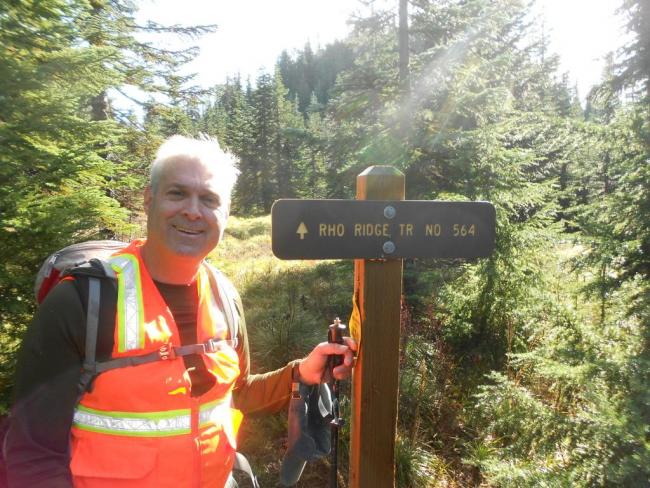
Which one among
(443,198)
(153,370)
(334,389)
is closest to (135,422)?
(153,370)

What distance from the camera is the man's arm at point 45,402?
129 cm

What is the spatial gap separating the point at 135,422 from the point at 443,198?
19.5 feet

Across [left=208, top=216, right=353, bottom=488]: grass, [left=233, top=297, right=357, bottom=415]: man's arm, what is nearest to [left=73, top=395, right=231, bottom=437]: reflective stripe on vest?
[left=233, top=297, right=357, bottom=415]: man's arm

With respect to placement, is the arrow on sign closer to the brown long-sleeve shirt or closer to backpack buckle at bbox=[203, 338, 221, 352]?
backpack buckle at bbox=[203, 338, 221, 352]

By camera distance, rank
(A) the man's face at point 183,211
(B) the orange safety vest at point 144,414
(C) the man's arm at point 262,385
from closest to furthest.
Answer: (B) the orange safety vest at point 144,414, (A) the man's face at point 183,211, (C) the man's arm at point 262,385

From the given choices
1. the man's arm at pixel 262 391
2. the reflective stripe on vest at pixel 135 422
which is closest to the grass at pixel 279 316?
the man's arm at pixel 262 391

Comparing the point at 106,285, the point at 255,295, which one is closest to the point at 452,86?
the point at 255,295

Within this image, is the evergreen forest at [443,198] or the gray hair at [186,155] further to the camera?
the evergreen forest at [443,198]

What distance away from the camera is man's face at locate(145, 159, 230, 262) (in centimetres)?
165

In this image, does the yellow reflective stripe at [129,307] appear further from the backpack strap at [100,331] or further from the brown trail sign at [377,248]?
the brown trail sign at [377,248]

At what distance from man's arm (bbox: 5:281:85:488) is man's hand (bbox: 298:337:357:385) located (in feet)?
3.13

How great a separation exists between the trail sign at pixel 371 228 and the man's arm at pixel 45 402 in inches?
31.9

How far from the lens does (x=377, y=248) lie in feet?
5.64

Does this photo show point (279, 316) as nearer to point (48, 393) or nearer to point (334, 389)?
point (334, 389)
